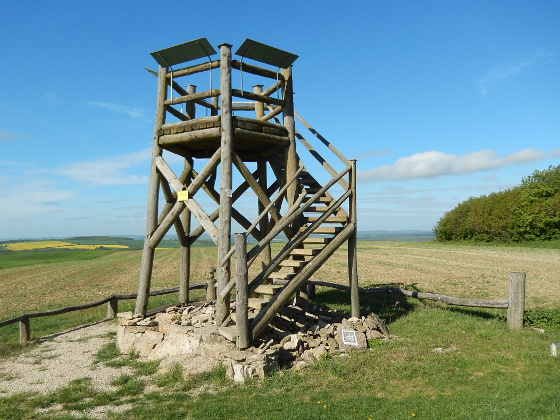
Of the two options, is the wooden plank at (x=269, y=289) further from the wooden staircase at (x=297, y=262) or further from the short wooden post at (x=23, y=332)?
the short wooden post at (x=23, y=332)

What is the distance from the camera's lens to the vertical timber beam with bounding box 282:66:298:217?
1063 cm

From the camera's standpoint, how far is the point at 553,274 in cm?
2078

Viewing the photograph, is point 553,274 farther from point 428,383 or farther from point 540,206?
point 540,206

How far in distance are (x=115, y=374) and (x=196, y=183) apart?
14.2 feet

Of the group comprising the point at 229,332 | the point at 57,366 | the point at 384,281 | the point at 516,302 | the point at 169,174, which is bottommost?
the point at 57,366

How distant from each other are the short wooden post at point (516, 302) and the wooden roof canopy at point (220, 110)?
6.43 meters

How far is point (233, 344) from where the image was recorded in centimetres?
830

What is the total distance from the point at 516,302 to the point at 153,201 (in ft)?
30.2

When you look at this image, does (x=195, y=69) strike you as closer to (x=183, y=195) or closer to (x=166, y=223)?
(x=183, y=195)

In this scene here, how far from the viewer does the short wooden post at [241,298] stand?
26.5ft

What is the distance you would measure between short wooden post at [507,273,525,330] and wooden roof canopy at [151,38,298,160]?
6.43m

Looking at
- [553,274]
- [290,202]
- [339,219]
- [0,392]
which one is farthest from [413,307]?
[553,274]

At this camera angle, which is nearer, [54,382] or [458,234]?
[54,382]


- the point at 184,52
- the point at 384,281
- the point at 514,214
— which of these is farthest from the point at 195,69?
the point at 514,214
